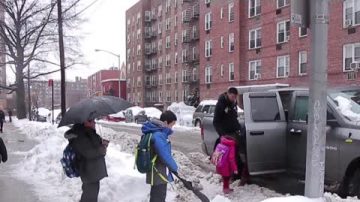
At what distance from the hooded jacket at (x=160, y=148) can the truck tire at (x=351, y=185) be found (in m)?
2.63

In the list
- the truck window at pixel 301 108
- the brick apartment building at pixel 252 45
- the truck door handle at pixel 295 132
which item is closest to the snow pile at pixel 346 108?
the truck window at pixel 301 108

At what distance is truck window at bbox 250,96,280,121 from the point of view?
8484 millimetres

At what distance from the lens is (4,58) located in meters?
51.9

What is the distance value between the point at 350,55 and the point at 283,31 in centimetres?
769

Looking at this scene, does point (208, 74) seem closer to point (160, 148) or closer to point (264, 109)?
point (264, 109)

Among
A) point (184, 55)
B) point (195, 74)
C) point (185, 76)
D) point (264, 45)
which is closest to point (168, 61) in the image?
point (184, 55)

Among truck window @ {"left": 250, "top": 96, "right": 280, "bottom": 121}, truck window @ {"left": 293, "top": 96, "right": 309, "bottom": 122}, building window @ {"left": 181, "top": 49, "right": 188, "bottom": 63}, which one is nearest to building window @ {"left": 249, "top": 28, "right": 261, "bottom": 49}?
building window @ {"left": 181, "top": 49, "right": 188, "bottom": 63}

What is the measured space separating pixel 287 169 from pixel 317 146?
3.17m

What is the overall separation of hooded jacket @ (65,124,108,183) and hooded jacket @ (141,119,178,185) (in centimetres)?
67

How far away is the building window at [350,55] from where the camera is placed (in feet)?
101

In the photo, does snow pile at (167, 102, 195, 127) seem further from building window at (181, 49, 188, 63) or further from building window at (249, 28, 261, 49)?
building window at (181, 49, 188, 63)

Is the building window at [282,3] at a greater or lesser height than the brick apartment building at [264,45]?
greater

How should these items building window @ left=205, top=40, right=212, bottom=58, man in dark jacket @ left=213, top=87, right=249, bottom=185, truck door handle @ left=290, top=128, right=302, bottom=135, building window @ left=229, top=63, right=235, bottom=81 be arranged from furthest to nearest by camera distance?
1. building window @ left=205, top=40, right=212, bottom=58
2. building window @ left=229, top=63, right=235, bottom=81
3. man in dark jacket @ left=213, top=87, right=249, bottom=185
4. truck door handle @ left=290, top=128, right=302, bottom=135

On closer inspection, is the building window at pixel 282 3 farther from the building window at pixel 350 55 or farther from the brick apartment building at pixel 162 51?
the brick apartment building at pixel 162 51
